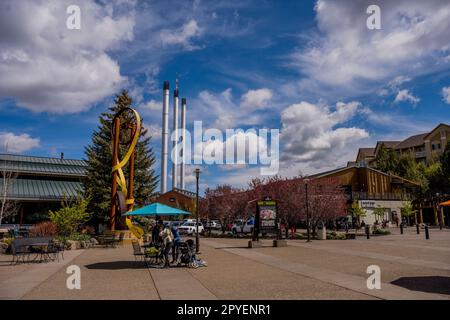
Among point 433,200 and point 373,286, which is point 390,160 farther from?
point 373,286

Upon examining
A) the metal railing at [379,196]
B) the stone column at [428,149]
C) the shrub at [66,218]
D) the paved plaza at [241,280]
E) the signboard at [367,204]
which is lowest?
the paved plaza at [241,280]

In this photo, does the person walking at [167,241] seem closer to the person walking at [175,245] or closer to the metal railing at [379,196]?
the person walking at [175,245]

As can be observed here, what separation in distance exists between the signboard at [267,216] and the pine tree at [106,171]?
16059mm

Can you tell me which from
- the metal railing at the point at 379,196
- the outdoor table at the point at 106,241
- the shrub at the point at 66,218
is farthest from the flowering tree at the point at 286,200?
the metal railing at the point at 379,196

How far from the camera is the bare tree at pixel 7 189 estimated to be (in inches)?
1411

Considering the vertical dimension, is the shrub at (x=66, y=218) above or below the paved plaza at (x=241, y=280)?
above

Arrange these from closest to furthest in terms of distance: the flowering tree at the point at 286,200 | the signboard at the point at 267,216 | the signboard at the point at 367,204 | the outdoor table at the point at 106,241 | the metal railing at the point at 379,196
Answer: the outdoor table at the point at 106,241 < the signboard at the point at 267,216 < the flowering tree at the point at 286,200 < the signboard at the point at 367,204 < the metal railing at the point at 379,196

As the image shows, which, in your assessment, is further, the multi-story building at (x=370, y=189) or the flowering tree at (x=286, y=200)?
the multi-story building at (x=370, y=189)

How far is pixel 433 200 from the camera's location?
58531 millimetres

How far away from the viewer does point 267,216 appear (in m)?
23.4
